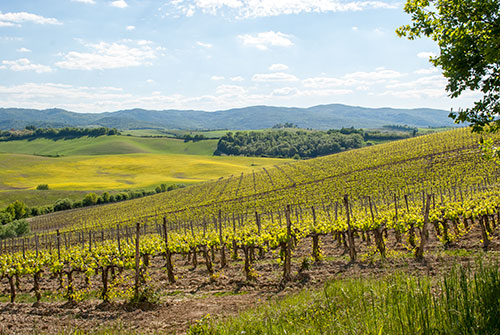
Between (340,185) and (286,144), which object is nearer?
(340,185)

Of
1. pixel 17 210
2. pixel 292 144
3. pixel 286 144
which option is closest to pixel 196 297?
pixel 17 210

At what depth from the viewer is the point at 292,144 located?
174 m

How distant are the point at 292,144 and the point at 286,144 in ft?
9.23

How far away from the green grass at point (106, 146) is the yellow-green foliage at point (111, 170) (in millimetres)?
21835

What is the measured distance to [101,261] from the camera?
13961mm

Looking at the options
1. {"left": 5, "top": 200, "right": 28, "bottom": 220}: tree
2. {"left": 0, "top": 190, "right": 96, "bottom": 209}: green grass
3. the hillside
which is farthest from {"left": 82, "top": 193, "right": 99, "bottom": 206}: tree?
{"left": 5, "top": 200, "right": 28, "bottom": 220}: tree

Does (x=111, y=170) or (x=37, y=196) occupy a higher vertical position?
(x=111, y=170)

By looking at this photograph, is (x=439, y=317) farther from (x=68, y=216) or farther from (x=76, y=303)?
(x=68, y=216)

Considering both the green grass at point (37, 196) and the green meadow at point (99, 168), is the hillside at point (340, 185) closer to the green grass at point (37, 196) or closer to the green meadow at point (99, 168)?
the green grass at point (37, 196)

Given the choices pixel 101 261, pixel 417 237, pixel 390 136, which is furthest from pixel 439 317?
pixel 390 136

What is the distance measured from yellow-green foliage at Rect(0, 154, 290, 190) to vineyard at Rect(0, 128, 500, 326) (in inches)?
1143

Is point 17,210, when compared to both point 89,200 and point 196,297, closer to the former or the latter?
point 89,200

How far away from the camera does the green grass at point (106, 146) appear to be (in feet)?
557

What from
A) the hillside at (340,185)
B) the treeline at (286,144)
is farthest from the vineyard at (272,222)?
the treeline at (286,144)
